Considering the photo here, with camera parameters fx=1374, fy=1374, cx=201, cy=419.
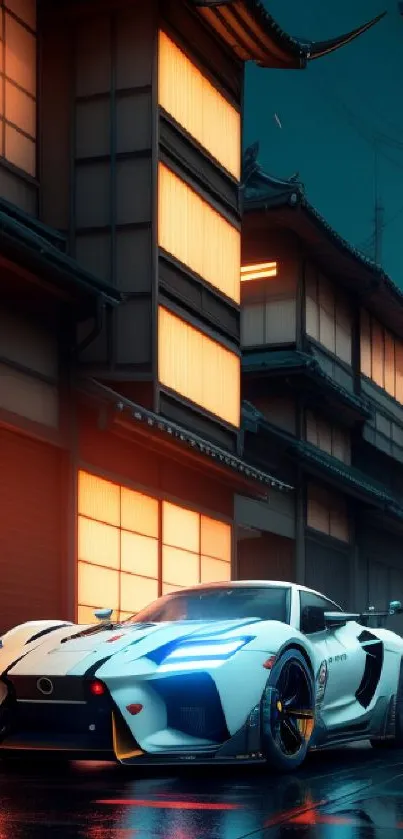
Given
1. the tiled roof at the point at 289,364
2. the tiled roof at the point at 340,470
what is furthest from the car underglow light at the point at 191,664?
the tiled roof at the point at 289,364

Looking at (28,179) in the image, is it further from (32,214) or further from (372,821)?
(372,821)

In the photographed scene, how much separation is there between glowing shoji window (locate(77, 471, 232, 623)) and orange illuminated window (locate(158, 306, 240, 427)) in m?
1.67

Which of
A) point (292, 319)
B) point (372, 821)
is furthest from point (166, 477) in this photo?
point (372, 821)

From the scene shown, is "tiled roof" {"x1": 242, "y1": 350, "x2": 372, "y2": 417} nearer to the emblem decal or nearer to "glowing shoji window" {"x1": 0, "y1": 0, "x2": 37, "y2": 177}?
"glowing shoji window" {"x1": 0, "y1": 0, "x2": 37, "y2": 177}

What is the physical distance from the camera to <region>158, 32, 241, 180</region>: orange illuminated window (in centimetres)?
1944

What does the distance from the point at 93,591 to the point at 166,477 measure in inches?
122

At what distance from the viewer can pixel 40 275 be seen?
605 inches

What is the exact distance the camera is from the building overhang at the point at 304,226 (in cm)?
2739

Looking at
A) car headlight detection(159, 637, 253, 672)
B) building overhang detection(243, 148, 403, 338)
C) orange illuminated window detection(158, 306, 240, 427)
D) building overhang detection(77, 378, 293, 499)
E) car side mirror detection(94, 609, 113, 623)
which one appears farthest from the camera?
building overhang detection(243, 148, 403, 338)

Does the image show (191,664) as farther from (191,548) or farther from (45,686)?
(191,548)

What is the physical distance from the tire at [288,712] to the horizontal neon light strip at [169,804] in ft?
4.52

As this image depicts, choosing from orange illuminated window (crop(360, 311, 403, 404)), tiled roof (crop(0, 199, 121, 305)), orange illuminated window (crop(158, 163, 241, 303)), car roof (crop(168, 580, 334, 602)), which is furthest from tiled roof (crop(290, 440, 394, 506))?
car roof (crop(168, 580, 334, 602))

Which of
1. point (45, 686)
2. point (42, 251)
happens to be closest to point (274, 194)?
point (42, 251)

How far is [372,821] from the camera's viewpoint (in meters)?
5.75
